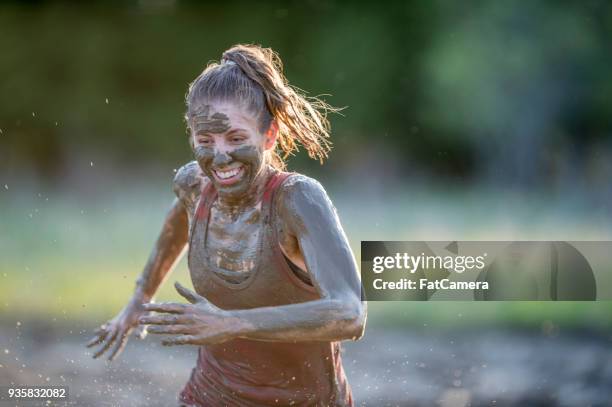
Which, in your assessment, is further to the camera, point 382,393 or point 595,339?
point 595,339

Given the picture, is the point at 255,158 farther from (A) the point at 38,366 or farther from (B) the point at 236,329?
(A) the point at 38,366

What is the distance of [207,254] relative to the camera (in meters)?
2.99

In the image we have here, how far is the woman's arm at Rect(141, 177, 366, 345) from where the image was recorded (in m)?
2.45

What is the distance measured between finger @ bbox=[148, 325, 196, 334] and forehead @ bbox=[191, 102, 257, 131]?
27.3 inches

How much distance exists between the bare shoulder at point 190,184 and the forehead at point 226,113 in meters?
0.39

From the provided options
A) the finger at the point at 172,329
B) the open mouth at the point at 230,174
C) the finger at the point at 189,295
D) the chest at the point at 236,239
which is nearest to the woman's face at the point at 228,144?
the open mouth at the point at 230,174

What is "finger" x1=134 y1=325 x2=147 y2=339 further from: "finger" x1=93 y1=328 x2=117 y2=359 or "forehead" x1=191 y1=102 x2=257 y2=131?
"forehead" x1=191 y1=102 x2=257 y2=131

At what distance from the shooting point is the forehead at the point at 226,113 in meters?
2.82

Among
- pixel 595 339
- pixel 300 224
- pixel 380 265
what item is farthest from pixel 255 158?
pixel 595 339

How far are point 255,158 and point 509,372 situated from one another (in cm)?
382

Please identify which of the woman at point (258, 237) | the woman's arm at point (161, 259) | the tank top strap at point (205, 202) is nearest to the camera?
the woman at point (258, 237)

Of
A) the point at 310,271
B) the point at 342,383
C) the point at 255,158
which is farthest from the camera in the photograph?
the point at 342,383

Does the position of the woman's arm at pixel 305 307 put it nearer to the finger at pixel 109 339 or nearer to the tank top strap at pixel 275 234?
the tank top strap at pixel 275 234

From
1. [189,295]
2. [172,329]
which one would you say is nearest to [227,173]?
[189,295]
